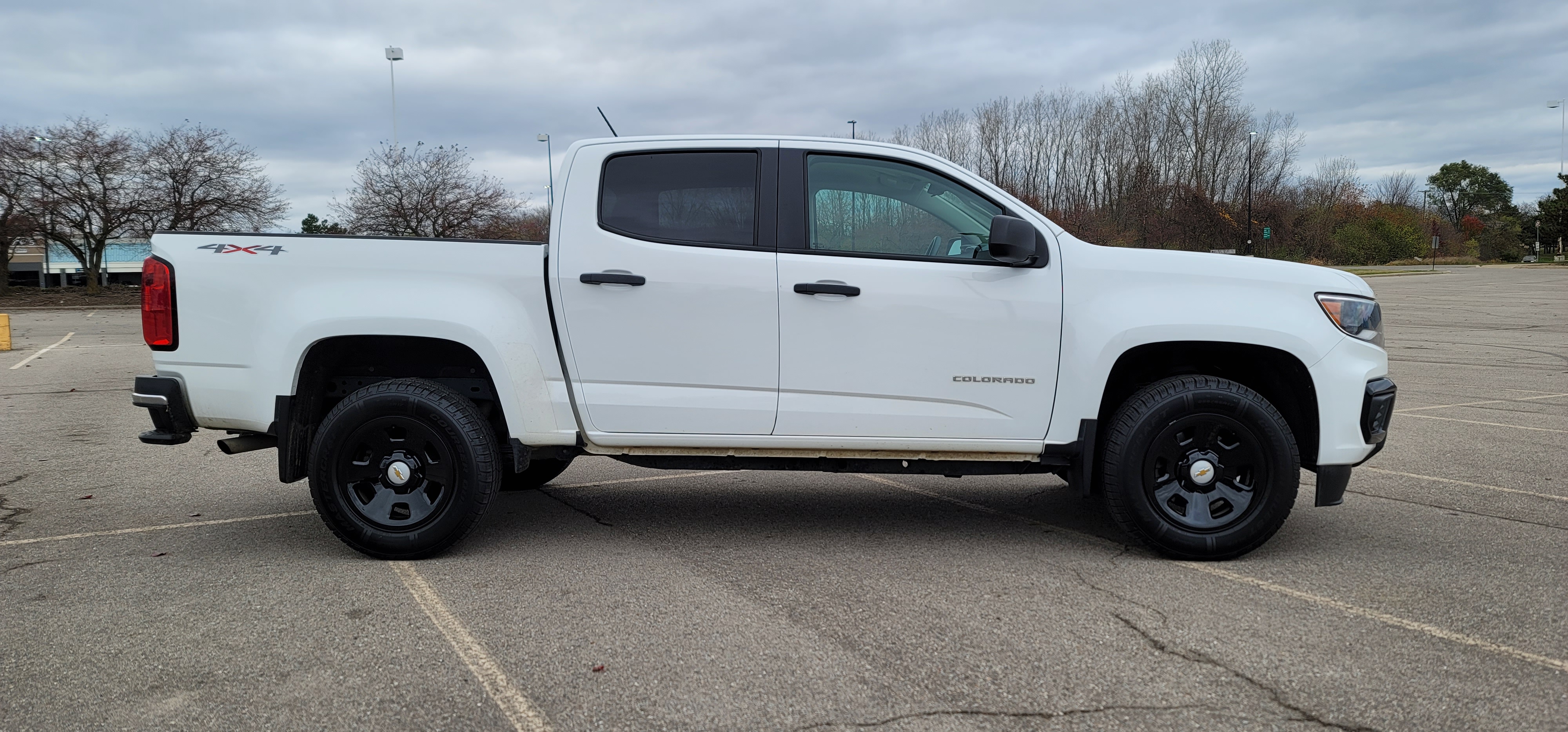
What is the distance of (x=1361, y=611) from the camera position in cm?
397

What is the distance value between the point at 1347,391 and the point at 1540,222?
332ft

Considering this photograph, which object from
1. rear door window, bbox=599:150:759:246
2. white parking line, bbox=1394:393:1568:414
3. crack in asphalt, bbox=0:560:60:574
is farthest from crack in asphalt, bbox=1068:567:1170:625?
white parking line, bbox=1394:393:1568:414

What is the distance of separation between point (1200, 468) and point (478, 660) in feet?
10.4

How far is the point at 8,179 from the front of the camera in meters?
33.1

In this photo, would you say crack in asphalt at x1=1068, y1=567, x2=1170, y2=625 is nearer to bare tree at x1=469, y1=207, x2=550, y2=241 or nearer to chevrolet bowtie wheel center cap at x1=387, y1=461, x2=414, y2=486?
chevrolet bowtie wheel center cap at x1=387, y1=461, x2=414, y2=486

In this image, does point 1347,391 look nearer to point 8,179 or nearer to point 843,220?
point 843,220

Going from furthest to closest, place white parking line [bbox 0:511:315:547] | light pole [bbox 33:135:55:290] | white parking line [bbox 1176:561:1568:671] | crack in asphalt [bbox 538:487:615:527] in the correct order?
light pole [bbox 33:135:55:290] → crack in asphalt [bbox 538:487:615:527] → white parking line [bbox 0:511:315:547] → white parking line [bbox 1176:561:1568:671]

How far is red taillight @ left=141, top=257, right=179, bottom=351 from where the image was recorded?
4629 mm

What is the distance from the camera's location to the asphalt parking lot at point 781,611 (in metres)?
3.11

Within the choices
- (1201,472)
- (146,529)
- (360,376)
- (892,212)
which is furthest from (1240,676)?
(146,529)

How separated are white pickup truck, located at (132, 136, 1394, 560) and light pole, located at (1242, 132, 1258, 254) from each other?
188 feet

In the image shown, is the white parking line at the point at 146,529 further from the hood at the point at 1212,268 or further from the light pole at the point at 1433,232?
the light pole at the point at 1433,232

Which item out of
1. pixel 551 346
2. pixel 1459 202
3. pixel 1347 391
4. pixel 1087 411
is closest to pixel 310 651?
pixel 551 346

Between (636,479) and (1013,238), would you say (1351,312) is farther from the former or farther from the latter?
(636,479)
